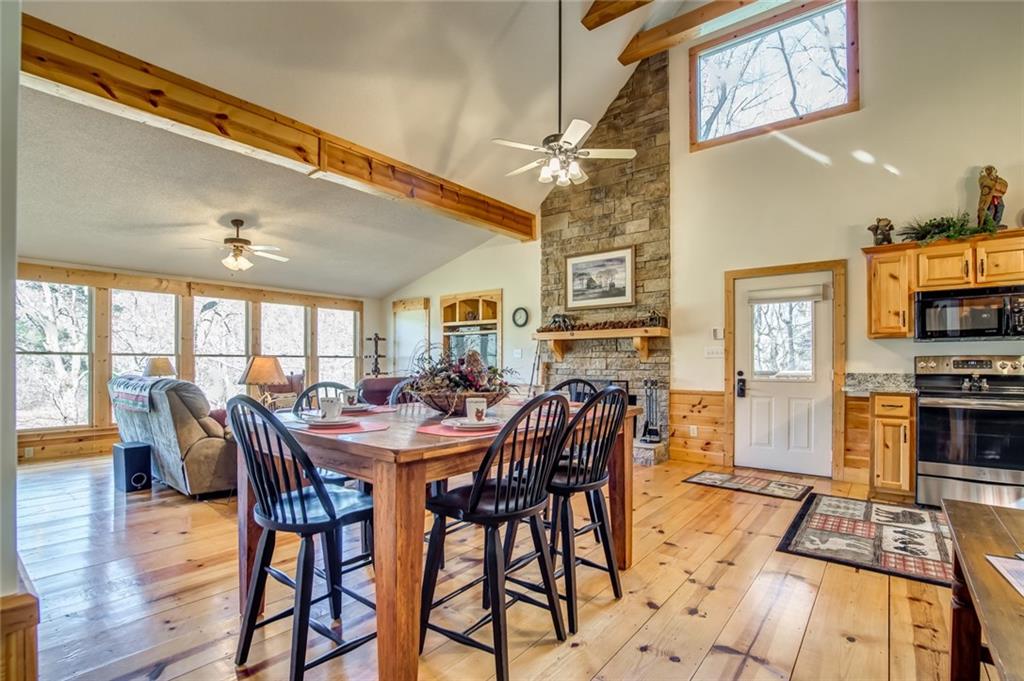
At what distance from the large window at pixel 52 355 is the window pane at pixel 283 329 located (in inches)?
85.0

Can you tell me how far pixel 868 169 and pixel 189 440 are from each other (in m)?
6.26

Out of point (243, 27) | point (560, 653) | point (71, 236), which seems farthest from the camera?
point (71, 236)

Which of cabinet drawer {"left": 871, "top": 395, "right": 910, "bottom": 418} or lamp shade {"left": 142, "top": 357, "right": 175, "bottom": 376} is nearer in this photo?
cabinet drawer {"left": 871, "top": 395, "right": 910, "bottom": 418}

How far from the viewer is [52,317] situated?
577 centimetres

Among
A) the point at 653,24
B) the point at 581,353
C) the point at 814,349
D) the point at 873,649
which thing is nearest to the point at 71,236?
the point at 581,353

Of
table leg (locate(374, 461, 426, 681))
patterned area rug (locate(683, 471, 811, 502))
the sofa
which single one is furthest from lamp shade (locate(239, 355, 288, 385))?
patterned area rug (locate(683, 471, 811, 502))

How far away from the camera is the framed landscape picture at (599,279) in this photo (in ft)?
19.8

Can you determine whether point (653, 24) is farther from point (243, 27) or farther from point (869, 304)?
point (243, 27)

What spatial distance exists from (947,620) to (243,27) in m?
5.13

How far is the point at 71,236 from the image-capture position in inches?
210

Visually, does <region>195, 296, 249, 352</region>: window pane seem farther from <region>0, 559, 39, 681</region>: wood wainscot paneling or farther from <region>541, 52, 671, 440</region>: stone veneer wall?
<region>0, 559, 39, 681</region>: wood wainscot paneling

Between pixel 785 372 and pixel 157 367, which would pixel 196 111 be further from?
pixel 785 372

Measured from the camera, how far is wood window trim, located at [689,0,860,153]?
15.3 feet

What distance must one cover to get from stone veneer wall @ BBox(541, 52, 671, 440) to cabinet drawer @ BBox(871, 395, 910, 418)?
2.02 meters
